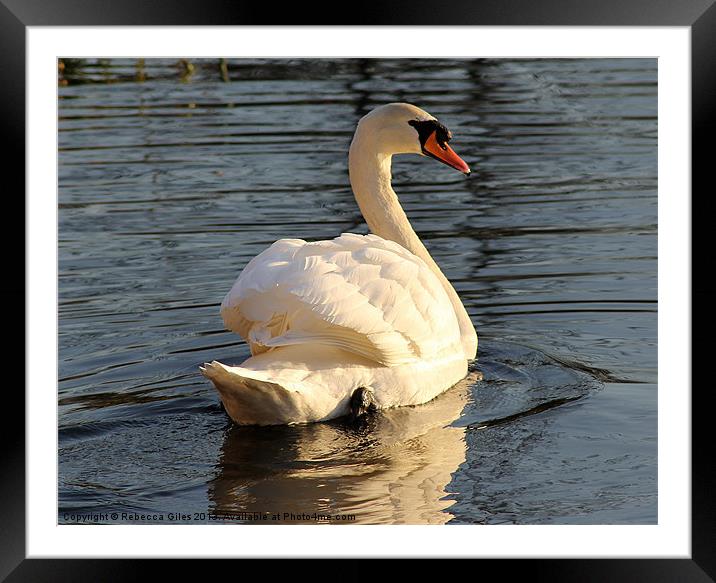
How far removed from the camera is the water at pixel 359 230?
6559 millimetres

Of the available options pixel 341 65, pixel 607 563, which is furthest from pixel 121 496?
pixel 341 65

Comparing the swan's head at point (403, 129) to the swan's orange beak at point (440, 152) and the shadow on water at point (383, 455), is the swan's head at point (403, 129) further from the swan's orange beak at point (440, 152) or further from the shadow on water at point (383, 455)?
the shadow on water at point (383, 455)

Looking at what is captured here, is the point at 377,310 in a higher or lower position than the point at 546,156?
lower

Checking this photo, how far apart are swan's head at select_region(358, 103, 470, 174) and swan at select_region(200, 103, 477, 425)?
1106 millimetres

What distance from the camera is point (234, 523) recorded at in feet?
20.1

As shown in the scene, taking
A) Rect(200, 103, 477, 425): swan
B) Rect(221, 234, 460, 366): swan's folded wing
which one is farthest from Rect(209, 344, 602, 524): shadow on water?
Rect(221, 234, 460, 366): swan's folded wing

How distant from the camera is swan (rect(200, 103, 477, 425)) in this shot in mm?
6973

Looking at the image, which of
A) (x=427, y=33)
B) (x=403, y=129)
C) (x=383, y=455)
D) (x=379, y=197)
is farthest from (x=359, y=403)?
(x=427, y=33)

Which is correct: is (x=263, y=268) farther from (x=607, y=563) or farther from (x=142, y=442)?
(x=607, y=563)

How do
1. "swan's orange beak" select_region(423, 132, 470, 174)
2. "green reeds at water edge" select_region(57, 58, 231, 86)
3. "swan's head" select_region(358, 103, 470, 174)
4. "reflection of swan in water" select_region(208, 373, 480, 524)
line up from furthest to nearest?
1. "green reeds at water edge" select_region(57, 58, 231, 86)
2. "swan's orange beak" select_region(423, 132, 470, 174)
3. "swan's head" select_region(358, 103, 470, 174)
4. "reflection of swan in water" select_region(208, 373, 480, 524)

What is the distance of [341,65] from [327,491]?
1092 centimetres

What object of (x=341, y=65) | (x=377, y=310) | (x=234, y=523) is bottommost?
(x=234, y=523)

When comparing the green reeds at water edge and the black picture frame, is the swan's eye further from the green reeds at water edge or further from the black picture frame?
the green reeds at water edge

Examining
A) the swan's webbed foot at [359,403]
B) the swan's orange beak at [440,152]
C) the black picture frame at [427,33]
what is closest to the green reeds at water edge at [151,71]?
the swan's orange beak at [440,152]
